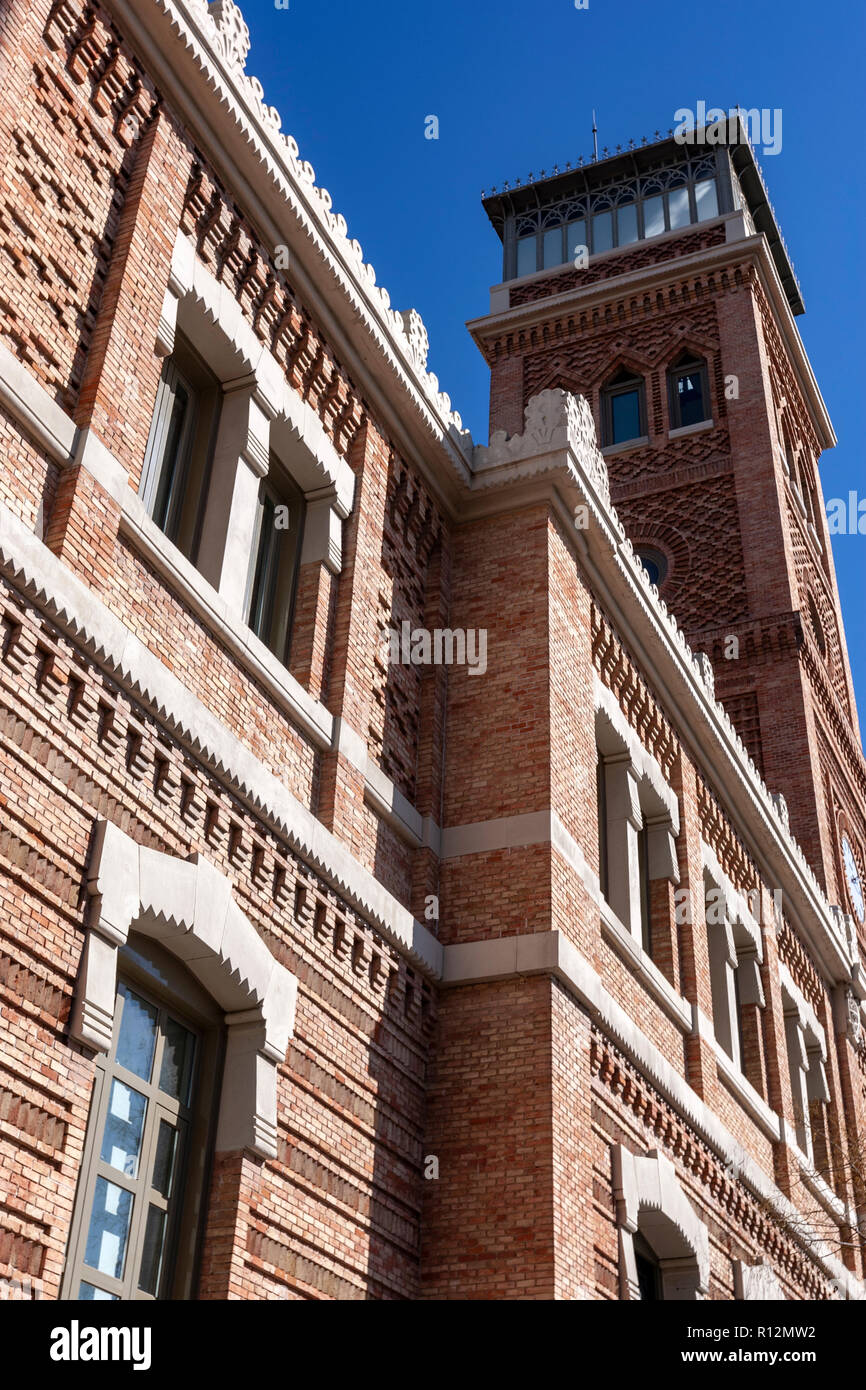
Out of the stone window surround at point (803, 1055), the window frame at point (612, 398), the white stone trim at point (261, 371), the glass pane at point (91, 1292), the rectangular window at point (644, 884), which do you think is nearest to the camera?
the glass pane at point (91, 1292)

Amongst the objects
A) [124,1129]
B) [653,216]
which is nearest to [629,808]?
[124,1129]

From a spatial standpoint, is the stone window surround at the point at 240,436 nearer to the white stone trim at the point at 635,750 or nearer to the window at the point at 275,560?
the window at the point at 275,560

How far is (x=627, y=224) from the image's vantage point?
115ft

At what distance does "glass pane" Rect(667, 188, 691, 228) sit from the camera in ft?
112

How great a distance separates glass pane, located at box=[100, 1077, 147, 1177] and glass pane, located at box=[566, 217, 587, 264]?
28.9m

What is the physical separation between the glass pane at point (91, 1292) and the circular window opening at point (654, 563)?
72.2ft

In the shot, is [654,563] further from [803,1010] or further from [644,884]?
[644,884]

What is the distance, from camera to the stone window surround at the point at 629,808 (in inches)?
596

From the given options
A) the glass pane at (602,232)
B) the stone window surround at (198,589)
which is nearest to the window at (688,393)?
the glass pane at (602,232)

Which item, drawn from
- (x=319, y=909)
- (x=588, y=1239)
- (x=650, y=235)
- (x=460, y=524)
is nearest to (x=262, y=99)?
(x=460, y=524)

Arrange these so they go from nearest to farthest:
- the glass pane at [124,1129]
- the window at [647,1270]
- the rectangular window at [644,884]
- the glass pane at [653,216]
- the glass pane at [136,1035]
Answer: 1. the glass pane at [124,1129]
2. the glass pane at [136,1035]
3. the window at [647,1270]
4. the rectangular window at [644,884]
5. the glass pane at [653,216]

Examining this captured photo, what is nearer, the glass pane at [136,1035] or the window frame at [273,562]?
the glass pane at [136,1035]

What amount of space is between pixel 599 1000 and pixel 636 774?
3.57 metres

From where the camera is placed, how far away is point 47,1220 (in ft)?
24.7
